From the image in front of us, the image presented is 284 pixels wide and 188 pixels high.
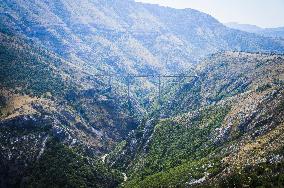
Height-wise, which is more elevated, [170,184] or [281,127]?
[281,127]

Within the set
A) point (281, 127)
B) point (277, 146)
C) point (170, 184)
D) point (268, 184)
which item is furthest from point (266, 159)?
point (170, 184)

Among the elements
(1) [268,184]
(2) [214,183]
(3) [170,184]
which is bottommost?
(3) [170,184]

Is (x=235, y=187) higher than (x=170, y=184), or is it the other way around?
(x=235, y=187)

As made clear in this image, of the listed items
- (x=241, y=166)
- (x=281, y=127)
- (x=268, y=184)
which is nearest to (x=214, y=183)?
(x=241, y=166)

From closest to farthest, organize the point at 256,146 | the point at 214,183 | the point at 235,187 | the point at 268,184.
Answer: the point at 268,184, the point at 235,187, the point at 214,183, the point at 256,146

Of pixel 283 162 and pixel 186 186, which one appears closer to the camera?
pixel 283 162

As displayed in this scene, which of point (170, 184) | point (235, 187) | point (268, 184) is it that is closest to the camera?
point (268, 184)

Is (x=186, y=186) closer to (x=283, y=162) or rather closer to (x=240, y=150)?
(x=240, y=150)

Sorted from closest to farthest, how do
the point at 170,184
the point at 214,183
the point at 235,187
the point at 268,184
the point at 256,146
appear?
the point at 268,184 < the point at 235,187 < the point at 214,183 < the point at 256,146 < the point at 170,184

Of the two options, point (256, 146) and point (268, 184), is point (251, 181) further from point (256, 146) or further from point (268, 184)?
point (256, 146)
